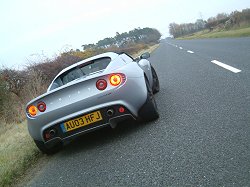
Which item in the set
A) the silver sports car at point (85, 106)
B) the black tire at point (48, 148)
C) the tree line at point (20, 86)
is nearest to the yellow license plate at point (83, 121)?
the silver sports car at point (85, 106)

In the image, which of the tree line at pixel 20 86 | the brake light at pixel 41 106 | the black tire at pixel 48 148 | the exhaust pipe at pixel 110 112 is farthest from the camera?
the tree line at pixel 20 86

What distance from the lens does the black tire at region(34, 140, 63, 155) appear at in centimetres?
462

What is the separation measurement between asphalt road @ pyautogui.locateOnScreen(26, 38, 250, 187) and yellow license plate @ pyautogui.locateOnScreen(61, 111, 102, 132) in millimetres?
398

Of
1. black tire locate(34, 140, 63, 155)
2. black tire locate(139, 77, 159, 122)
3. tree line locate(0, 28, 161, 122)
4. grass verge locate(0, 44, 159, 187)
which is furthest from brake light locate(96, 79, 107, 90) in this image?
tree line locate(0, 28, 161, 122)

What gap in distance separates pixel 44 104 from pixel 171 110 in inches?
80.8

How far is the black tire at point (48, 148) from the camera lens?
15.1 feet

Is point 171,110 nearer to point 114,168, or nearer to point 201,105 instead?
point 201,105

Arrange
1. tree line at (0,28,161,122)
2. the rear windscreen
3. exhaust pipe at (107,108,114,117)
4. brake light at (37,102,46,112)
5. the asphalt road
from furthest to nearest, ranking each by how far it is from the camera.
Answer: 1. tree line at (0,28,161,122)
2. the rear windscreen
3. brake light at (37,102,46,112)
4. exhaust pipe at (107,108,114,117)
5. the asphalt road

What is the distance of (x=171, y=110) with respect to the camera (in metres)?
5.33

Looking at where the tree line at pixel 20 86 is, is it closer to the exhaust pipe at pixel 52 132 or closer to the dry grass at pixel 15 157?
the dry grass at pixel 15 157

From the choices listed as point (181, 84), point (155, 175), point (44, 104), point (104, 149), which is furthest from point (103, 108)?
point (181, 84)

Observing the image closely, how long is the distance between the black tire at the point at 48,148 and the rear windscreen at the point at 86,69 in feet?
3.58

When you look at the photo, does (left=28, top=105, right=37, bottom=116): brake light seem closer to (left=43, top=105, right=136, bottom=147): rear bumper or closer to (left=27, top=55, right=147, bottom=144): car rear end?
(left=27, top=55, right=147, bottom=144): car rear end

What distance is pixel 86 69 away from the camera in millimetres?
5359
